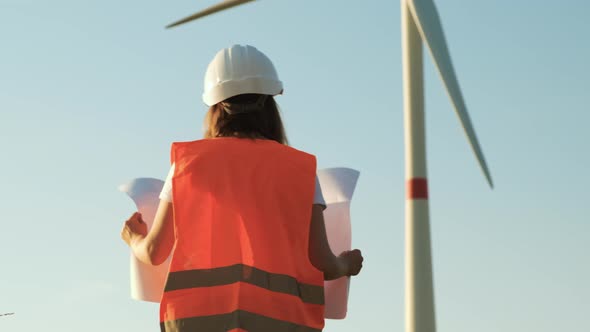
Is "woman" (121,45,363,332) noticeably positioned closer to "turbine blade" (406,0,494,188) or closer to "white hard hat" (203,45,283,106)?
"white hard hat" (203,45,283,106)

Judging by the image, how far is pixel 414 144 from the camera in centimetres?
1592

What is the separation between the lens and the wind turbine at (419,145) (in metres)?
15.5

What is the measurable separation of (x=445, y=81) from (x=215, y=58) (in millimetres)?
9492

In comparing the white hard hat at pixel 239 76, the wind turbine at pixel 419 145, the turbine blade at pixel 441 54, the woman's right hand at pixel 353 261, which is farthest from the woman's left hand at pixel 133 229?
the wind turbine at pixel 419 145

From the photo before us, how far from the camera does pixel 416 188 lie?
15.5 m

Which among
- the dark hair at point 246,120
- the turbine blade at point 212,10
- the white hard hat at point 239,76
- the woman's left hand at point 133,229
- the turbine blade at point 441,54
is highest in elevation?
the turbine blade at point 212,10

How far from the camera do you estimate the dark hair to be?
624cm

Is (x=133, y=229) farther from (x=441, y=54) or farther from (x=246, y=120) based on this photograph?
(x=441, y=54)

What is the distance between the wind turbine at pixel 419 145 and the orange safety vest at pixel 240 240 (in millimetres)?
8823

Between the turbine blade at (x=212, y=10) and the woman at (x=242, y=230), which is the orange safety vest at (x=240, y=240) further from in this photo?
the turbine blade at (x=212, y=10)

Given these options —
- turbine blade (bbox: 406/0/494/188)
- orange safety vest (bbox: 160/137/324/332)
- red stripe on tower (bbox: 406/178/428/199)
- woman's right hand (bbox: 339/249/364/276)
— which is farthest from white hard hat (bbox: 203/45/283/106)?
red stripe on tower (bbox: 406/178/428/199)

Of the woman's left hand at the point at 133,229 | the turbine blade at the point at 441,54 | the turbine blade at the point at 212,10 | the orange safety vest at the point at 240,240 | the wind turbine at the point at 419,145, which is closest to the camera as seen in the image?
the orange safety vest at the point at 240,240

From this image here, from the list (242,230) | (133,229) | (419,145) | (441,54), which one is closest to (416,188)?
(419,145)

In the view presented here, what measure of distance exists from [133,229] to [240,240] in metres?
0.90
